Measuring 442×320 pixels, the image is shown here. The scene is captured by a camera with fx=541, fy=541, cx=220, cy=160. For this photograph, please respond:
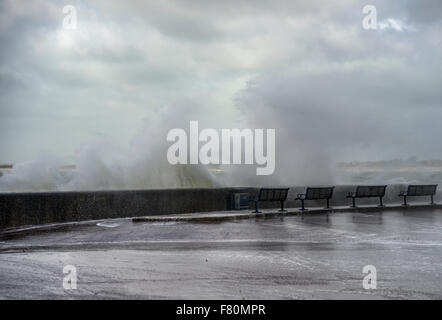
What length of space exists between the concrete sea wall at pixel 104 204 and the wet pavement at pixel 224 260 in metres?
0.99

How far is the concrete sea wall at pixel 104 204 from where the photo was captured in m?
12.3

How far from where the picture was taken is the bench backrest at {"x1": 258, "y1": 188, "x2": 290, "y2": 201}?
1647 centimetres

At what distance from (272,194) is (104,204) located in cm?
524

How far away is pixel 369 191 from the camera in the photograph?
19422mm

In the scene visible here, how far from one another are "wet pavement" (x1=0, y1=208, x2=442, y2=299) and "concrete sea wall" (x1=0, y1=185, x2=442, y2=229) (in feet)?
3.25

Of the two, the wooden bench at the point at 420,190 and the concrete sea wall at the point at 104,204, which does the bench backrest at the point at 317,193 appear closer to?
the concrete sea wall at the point at 104,204

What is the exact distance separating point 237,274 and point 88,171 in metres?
16.8

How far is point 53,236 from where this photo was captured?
34.9 feet

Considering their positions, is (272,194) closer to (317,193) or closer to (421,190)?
(317,193)

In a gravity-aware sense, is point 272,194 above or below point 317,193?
below

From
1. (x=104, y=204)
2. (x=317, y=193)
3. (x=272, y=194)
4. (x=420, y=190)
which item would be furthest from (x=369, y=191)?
(x=104, y=204)

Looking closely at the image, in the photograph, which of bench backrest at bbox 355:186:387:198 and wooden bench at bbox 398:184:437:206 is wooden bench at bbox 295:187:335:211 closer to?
bench backrest at bbox 355:186:387:198
